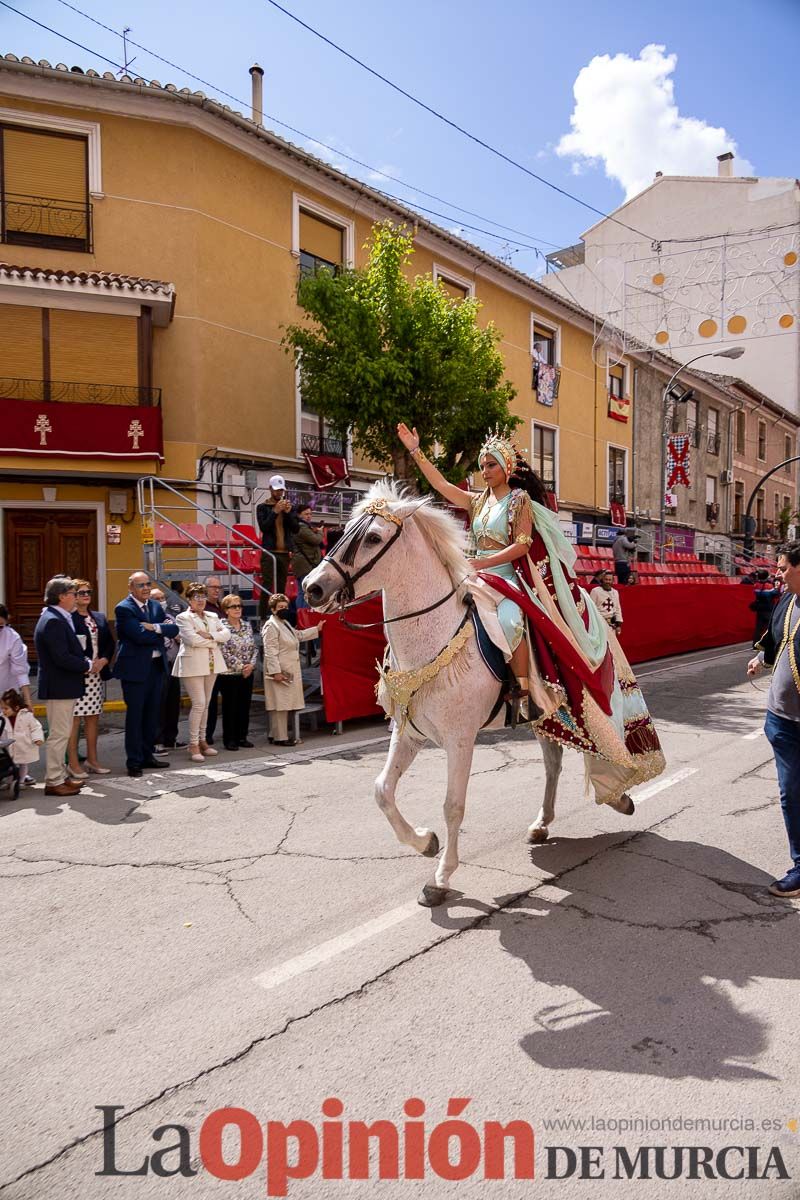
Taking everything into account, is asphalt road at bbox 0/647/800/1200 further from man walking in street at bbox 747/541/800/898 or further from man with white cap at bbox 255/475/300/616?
man with white cap at bbox 255/475/300/616

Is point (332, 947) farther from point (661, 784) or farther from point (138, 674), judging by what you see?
point (138, 674)

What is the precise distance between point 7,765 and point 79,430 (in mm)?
9431

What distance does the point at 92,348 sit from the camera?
15328 mm

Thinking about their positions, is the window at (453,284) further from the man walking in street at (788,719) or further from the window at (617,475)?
the man walking in street at (788,719)

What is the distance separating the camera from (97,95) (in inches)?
607

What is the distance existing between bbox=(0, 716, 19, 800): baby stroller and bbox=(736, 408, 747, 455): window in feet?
124

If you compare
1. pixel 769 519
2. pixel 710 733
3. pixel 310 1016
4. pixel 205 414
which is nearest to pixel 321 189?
pixel 205 414

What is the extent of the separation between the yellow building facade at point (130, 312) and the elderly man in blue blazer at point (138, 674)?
25.8ft

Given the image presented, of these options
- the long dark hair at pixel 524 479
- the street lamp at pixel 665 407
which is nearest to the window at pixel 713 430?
the street lamp at pixel 665 407

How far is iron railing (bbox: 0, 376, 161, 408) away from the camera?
14.9m

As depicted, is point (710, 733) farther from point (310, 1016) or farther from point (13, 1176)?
point (13, 1176)

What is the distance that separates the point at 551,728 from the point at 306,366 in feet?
39.7

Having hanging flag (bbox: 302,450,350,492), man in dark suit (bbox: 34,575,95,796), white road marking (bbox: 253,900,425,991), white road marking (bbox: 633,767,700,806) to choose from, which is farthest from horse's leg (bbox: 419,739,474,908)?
hanging flag (bbox: 302,450,350,492)

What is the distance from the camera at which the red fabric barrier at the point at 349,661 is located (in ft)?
30.7
